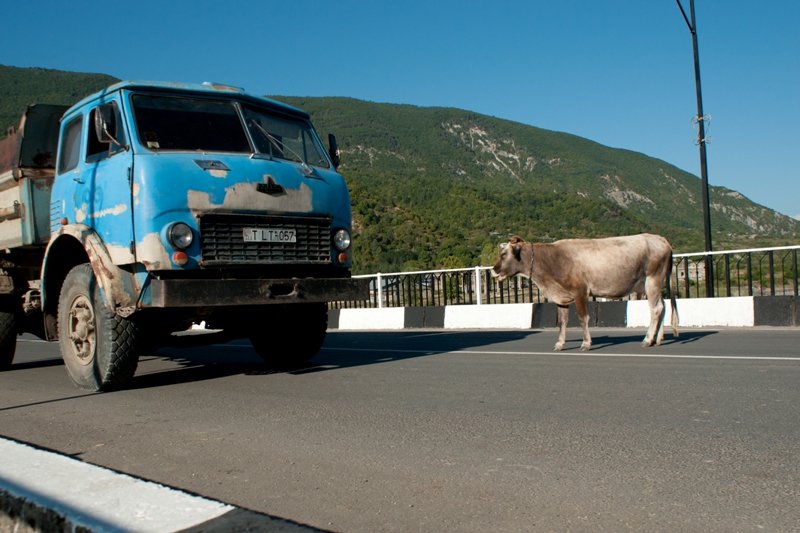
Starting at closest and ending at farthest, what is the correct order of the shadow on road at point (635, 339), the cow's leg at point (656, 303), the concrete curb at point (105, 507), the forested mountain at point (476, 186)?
the concrete curb at point (105, 507) → the cow's leg at point (656, 303) → the shadow on road at point (635, 339) → the forested mountain at point (476, 186)

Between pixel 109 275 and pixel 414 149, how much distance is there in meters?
129

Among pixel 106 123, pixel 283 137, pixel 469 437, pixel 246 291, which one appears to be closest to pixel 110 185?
pixel 106 123

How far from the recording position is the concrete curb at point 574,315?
1336 centimetres

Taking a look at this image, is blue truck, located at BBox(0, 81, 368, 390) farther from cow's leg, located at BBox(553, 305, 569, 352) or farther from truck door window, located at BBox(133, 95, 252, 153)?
cow's leg, located at BBox(553, 305, 569, 352)

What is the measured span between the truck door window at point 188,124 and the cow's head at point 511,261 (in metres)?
4.93

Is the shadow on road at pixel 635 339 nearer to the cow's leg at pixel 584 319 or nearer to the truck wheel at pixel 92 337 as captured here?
the cow's leg at pixel 584 319

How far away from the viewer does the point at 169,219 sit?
22.4ft

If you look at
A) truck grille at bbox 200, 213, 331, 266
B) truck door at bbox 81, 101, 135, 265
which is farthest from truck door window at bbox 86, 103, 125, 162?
truck grille at bbox 200, 213, 331, 266

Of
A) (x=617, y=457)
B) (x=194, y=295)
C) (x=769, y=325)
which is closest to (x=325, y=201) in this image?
(x=194, y=295)

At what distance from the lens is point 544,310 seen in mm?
16062

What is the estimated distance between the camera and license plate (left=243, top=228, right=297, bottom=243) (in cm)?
723

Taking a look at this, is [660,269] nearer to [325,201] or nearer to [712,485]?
[325,201]

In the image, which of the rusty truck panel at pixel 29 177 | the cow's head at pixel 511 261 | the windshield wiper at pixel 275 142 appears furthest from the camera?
the cow's head at pixel 511 261

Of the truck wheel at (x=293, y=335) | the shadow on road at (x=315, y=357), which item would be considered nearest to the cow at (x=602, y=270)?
the shadow on road at (x=315, y=357)
